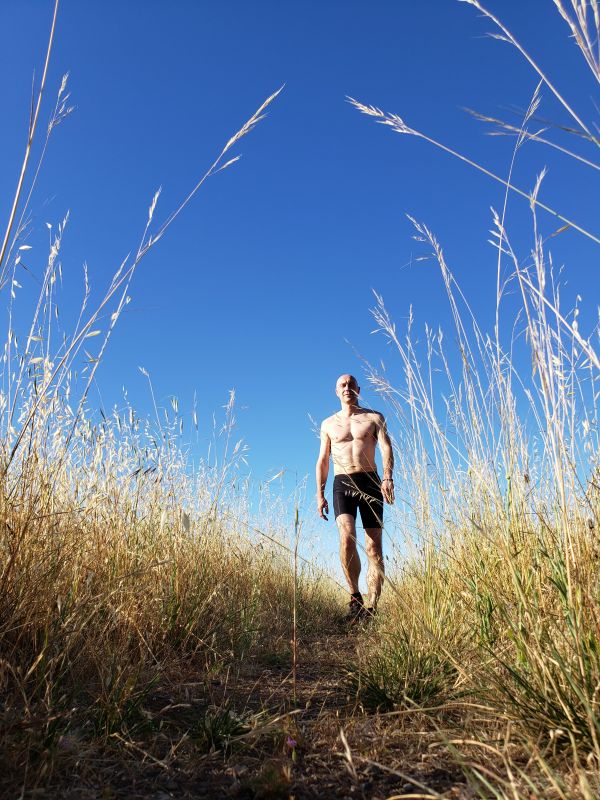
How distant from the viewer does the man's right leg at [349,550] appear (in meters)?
4.50

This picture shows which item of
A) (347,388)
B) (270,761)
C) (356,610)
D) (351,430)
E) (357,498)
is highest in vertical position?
(347,388)

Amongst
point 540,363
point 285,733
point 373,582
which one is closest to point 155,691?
point 285,733

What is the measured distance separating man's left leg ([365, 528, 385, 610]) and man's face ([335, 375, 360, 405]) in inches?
45.3

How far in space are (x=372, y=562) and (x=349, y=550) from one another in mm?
499

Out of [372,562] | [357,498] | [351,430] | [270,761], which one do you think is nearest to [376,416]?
[351,430]

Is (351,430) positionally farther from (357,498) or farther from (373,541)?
(373,541)

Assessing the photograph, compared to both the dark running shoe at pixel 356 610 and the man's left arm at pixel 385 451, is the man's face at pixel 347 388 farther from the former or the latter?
the dark running shoe at pixel 356 610

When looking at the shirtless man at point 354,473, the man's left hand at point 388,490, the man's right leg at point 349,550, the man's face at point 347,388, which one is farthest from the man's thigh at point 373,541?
the man's face at point 347,388

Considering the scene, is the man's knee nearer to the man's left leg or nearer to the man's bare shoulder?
the man's left leg

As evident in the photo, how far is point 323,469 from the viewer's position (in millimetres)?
5129

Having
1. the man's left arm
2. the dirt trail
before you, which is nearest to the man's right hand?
the man's left arm

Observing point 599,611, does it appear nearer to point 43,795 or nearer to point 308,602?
point 43,795

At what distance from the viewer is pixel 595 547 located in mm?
1604

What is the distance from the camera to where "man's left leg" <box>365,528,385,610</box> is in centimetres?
405
